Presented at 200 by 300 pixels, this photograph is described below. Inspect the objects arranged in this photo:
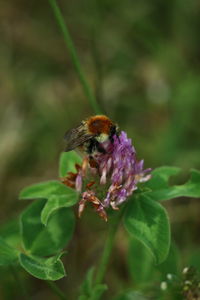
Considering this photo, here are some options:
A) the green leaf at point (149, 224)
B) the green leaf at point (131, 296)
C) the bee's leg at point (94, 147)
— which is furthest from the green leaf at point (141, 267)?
the bee's leg at point (94, 147)

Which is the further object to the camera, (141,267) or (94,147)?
(141,267)

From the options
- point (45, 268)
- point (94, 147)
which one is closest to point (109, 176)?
point (94, 147)

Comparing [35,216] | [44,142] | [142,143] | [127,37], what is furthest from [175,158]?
[35,216]

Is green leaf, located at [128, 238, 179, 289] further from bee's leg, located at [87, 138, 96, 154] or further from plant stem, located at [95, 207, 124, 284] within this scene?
bee's leg, located at [87, 138, 96, 154]

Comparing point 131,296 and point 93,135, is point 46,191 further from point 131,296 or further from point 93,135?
point 131,296

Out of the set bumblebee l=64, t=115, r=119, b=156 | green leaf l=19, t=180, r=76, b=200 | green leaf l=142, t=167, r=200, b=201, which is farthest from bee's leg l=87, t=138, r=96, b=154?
green leaf l=142, t=167, r=200, b=201

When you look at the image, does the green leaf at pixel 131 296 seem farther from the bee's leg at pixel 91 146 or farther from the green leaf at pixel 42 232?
the bee's leg at pixel 91 146
